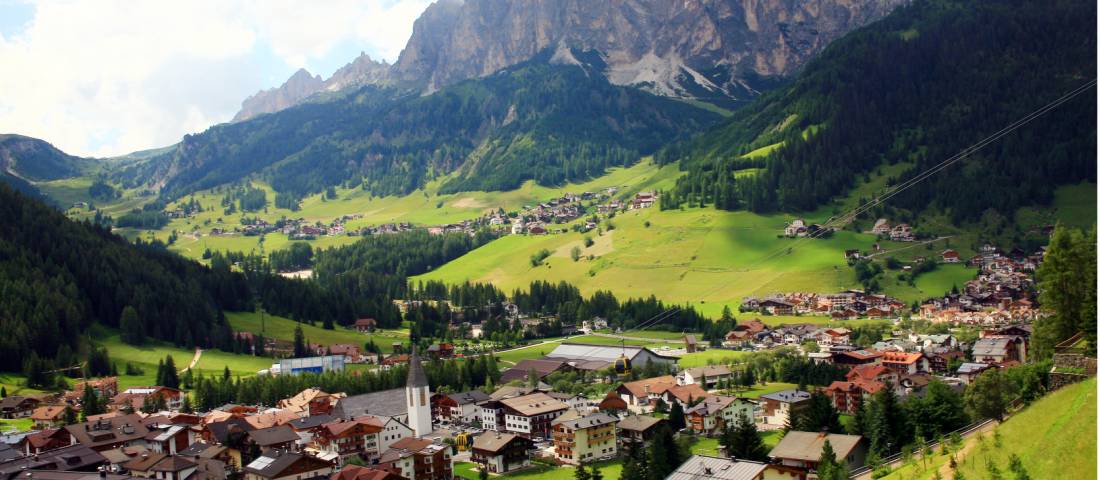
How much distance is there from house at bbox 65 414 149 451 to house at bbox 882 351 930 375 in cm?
6288

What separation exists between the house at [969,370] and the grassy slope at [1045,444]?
3893 cm

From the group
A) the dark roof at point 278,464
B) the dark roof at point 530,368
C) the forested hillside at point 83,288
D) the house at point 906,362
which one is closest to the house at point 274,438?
the dark roof at point 278,464

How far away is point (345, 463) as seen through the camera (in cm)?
7075

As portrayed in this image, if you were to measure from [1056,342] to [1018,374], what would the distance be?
4.82m

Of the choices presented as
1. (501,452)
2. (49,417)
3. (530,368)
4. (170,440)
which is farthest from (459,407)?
(49,417)

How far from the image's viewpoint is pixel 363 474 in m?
61.1

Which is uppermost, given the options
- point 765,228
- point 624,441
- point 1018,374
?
point 765,228

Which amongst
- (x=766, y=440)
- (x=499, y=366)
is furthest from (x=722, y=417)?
(x=499, y=366)

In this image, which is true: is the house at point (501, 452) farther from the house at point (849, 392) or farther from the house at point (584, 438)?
the house at point (849, 392)

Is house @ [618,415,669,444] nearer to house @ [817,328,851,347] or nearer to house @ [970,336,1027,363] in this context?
house @ [970,336,1027,363]

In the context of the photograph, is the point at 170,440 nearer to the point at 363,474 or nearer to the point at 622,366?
the point at 363,474

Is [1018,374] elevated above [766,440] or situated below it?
above

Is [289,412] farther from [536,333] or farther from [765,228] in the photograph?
[765,228]

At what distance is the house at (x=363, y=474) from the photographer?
60.3m
